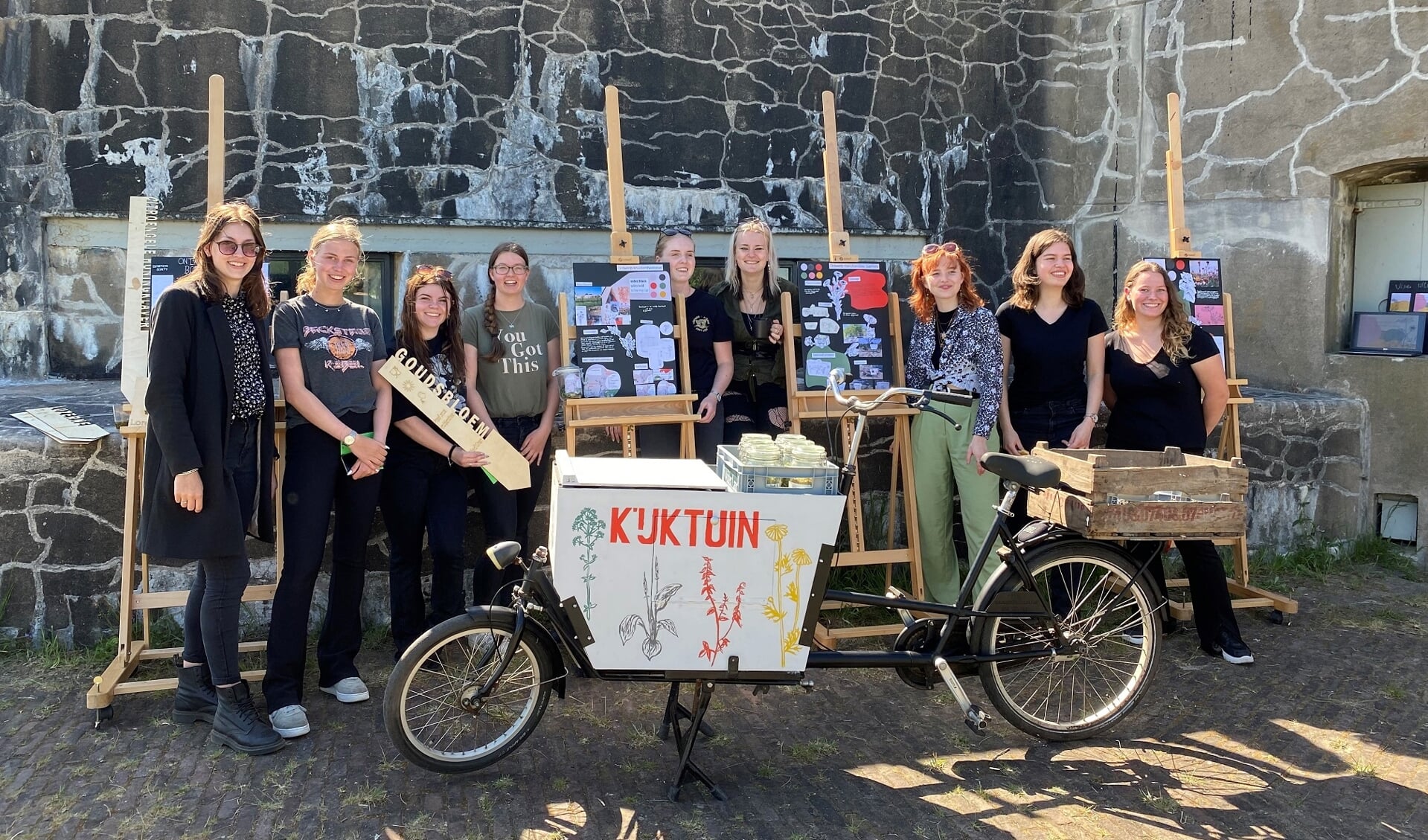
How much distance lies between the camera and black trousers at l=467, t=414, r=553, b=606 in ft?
14.6

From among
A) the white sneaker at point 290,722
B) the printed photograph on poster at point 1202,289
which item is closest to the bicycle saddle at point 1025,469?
the printed photograph on poster at point 1202,289

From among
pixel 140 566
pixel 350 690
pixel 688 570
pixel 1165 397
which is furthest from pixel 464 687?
pixel 1165 397

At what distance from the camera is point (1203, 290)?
5.62 m

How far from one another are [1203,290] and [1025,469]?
8.44 ft

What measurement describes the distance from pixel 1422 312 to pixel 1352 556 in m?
1.58

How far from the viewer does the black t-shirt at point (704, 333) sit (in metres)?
5.04

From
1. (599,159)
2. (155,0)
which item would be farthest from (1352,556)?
(155,0)

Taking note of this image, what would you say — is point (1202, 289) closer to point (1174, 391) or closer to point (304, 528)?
point (1174, 391)

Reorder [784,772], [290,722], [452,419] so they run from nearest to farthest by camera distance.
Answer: [784,772] < [290,722] < [452,419]

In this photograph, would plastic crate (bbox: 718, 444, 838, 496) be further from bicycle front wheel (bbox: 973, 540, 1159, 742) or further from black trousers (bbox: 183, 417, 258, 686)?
black trousers (bbox: 183, 417, 258, 686)

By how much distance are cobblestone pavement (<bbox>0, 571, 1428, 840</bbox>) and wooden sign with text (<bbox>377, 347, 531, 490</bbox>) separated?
0.95 meters

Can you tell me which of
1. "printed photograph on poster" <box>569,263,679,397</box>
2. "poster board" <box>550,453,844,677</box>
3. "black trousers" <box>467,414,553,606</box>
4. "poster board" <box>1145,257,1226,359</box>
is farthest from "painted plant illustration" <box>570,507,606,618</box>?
"poster board" <box>1145,257,1226,359</box>

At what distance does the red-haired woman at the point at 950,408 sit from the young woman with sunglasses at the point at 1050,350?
17 cm

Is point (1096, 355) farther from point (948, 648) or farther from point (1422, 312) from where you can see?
point (1422, 312)
